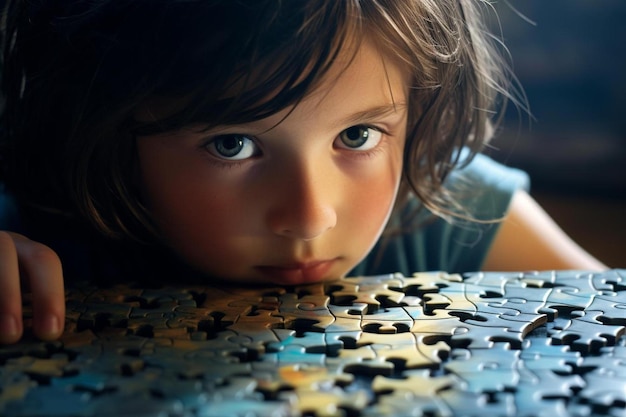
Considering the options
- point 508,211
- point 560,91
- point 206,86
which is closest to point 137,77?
point 206,86

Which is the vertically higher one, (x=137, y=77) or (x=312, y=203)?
(x=137, y=77)

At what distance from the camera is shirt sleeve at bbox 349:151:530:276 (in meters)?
1.51

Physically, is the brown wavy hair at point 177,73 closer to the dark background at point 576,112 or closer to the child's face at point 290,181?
the child's face at point 290,181

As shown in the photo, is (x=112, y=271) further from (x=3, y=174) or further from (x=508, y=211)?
(x=508, y=211)

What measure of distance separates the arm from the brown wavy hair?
1.08 feet

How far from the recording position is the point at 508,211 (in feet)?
5.05

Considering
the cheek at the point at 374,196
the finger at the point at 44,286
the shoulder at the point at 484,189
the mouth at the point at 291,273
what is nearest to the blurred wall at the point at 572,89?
the shoulder at the point at 484,189

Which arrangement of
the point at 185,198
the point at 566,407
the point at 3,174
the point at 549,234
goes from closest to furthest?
1. the point at 566,407
2. the point at 185,198
3. the point at 3,174
4. the point at 549,234

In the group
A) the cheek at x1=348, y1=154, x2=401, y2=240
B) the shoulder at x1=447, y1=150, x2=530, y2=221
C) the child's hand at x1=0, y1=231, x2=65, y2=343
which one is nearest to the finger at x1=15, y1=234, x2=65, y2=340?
the child's hand at x1=0, y1=231, x2=65, y2=343

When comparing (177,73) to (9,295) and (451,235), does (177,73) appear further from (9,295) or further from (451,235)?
(451,235)

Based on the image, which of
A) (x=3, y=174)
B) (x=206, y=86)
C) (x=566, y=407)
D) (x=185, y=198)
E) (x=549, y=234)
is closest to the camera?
(x=566, y=407)

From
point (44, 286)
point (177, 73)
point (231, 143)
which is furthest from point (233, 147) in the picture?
point (44, 286)

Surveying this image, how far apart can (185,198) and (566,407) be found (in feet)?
1.79

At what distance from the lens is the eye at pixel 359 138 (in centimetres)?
102
